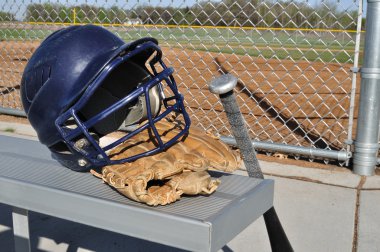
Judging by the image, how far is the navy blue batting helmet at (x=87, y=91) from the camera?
5.14 ft

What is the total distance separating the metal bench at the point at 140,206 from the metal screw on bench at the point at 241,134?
0.27ft

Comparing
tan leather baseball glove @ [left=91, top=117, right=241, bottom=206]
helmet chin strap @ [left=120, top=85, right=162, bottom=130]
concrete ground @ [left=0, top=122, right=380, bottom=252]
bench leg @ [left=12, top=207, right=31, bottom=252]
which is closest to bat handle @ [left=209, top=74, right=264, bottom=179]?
tan leather baseball glove @ [left=91, top=117, right=241, bottom=206]

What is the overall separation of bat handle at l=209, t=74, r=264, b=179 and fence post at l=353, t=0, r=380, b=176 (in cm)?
214

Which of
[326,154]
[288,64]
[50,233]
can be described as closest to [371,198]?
[326,154]

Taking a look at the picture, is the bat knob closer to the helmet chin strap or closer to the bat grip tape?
the bat grip tape

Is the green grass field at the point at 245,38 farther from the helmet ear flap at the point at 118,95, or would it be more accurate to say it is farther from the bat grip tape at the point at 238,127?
the bat grip tape at the point at 238,127

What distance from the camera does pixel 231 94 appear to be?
4.84ft

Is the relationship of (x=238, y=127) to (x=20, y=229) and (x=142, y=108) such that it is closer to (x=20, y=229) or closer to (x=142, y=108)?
(x=142, y=108)

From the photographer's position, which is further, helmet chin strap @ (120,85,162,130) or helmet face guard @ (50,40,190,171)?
helmet chin strap @ (120,85,162,130)

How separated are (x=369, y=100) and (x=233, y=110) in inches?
92.0

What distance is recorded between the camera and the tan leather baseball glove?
148cm

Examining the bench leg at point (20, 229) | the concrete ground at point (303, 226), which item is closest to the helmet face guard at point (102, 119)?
the bench leg at point (20, 229)

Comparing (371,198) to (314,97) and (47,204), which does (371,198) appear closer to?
(47,204)

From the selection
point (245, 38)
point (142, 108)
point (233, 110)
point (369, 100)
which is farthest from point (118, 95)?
point (245, 38)
